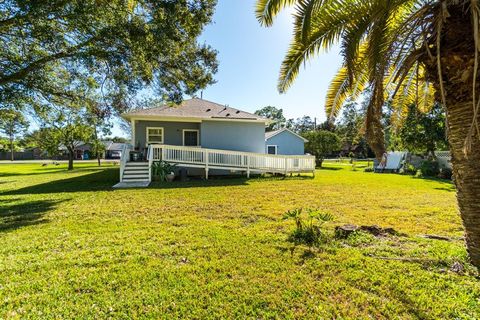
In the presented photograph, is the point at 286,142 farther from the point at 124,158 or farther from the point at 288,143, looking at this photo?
the point at 124,158

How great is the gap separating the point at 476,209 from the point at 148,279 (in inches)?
165

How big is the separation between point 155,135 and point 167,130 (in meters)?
0.86

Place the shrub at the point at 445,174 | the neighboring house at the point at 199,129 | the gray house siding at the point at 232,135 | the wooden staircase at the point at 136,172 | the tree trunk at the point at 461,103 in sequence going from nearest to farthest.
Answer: the tree trunk at the point at 461,103 < the wooden staircase at the point at 136,172 < the neighboring house at the point at 199,129 < the gray house siding at the point at 232,135 < the shrub at the point at 445,174

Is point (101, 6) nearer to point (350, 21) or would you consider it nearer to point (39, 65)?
point (39, 65)

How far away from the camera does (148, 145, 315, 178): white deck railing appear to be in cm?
1462

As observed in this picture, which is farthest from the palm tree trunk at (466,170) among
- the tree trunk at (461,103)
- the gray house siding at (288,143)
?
the gray house siding at (288,143)

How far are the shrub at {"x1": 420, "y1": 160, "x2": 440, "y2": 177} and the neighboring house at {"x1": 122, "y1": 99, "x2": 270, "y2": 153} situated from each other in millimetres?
12317

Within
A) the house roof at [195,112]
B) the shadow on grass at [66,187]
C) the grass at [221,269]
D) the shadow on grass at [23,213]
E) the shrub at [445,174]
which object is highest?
the house roof at [195,112]

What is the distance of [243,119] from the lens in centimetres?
1755

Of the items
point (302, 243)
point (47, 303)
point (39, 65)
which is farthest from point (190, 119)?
point (47, 303)

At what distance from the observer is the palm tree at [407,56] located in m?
2.85

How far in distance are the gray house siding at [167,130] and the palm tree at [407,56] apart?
42.5ft

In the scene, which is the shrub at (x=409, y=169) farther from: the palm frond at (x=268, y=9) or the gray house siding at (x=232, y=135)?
the palm frond at (x=268, y=9)

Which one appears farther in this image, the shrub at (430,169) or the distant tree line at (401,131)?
the shrub at (430,169)
